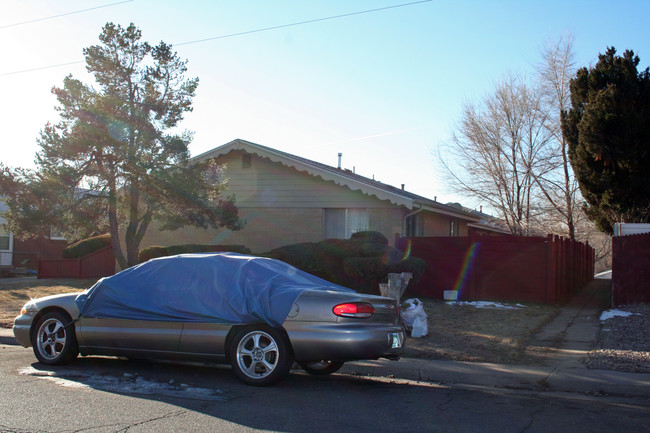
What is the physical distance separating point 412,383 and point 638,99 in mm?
14191

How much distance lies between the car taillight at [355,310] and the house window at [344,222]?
11.6 meters

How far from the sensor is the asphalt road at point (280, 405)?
5.20 metres

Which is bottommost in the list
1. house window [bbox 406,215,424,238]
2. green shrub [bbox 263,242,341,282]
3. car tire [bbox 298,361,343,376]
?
car tire [bbox 298,361,343,376]

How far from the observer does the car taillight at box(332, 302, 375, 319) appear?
6.54 meters

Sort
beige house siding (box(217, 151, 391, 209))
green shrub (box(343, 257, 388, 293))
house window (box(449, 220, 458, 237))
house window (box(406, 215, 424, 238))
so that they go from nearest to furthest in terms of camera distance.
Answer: green shrub (box(343, 257, 388, 293)) → beige house siding (box(217, 151, 391, 209)) → house window (box(406, 215, 424, 238)) → house window (box(449, 220, 458, 237))

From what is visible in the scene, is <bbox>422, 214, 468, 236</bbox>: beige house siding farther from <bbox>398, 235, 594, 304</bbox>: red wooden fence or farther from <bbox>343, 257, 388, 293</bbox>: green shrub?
<bbox>343, 257, 388, 293</bbox>: green shrub

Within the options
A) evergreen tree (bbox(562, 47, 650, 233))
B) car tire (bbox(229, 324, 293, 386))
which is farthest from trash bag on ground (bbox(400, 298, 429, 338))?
evergreen tree (bbox(562, 47, 650, 233))

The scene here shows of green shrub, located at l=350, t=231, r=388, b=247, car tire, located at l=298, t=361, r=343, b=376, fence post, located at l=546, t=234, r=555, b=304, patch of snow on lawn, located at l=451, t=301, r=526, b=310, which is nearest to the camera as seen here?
car tire, located at l=298, t=361, r=343, b=376

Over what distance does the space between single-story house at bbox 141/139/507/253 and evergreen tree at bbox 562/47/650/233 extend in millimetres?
4779

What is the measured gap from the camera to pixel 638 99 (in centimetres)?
1753

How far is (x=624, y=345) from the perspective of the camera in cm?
912

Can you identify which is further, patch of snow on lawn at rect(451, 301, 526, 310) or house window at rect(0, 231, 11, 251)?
house window at rect(0, 231, 11, 251)

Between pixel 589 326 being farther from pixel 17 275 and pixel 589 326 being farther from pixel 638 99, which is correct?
pixel 17 275

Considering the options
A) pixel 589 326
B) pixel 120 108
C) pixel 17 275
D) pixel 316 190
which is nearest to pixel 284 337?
pixel 589 326
